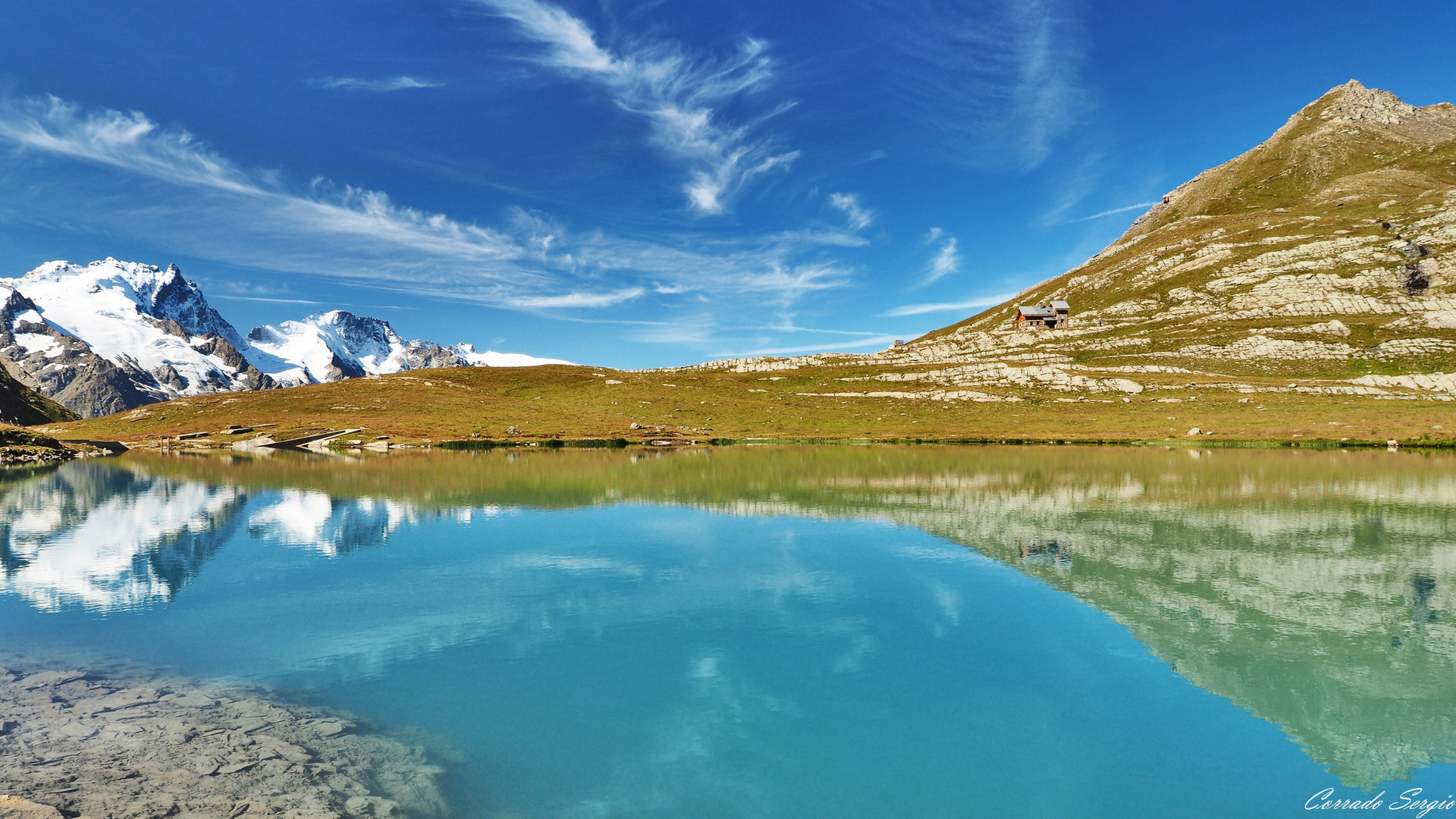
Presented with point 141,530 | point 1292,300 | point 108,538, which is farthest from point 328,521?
point 1292,300

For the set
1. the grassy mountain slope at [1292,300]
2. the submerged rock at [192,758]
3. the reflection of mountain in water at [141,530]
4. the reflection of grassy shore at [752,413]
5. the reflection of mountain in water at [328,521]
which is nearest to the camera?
the submerged rock at [192,758]

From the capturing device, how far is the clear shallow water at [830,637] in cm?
1074

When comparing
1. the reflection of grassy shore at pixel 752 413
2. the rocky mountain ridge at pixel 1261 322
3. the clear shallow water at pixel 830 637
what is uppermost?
the rocky mountain ridge at pixel 1261 322

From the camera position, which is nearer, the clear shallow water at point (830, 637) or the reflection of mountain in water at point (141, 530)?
the clear shallow water at point (830, 637)

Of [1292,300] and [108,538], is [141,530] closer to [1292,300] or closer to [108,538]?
[108,538]

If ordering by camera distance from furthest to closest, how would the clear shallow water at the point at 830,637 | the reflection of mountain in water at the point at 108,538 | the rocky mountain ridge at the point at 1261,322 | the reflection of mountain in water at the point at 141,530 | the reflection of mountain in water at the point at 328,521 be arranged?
the rocky mountain ridge at the point at 1261,322
the reflection of mountain in water at the point at 328,521
the reflection of mountain in water at the point at 141,530
the reflection of mountain in water at the point at 108,538
the clear shallow water at the point at 830,637

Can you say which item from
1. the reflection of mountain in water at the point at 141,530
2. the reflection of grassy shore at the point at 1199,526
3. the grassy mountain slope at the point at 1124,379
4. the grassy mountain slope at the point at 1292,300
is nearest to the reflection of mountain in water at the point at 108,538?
the reflection of mountain in water at the point at 141,530

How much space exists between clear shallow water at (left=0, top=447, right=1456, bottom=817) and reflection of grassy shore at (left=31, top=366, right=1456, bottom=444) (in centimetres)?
→ 5323

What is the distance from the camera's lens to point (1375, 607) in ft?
61.4

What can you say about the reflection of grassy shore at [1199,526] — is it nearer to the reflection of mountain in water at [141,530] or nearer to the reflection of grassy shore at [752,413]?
the reflection of mountain in water at [141,530]

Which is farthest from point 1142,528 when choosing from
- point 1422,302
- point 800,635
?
point 1422,302

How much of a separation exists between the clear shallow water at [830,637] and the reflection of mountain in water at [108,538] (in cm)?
25

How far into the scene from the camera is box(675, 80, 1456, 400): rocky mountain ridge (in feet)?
367

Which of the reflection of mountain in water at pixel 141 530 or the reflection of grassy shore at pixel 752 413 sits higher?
the reflection of grassy shore at pixel 752 413
